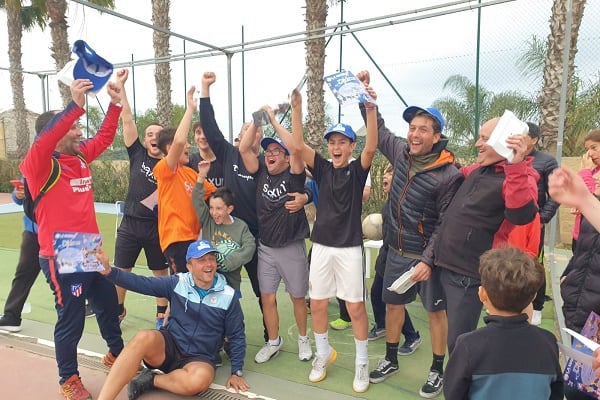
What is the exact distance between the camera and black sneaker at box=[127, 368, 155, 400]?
287cm

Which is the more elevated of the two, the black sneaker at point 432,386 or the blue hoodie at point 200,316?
the blue hoodie at point 200,316

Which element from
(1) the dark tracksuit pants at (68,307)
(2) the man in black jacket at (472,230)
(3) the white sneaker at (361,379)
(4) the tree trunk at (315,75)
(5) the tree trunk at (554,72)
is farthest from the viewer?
(4) the tree trunk at (315,75)

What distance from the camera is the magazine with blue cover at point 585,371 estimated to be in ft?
6.65

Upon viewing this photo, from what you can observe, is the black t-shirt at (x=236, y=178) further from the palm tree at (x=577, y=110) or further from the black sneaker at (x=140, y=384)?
the palm tree at (x=577, y=110)

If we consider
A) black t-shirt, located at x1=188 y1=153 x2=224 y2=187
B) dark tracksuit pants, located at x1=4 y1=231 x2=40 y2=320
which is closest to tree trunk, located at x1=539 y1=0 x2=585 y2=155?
black t-shirt, located at x1=188 y1=153 x2=224 y2=187

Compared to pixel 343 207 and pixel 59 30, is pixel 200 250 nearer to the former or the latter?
pixel 343 207

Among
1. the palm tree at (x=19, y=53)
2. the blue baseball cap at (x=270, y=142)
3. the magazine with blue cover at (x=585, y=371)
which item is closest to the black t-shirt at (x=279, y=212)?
the blue baseball cap at (x=270, y=142)

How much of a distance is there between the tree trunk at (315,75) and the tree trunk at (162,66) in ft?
14.9

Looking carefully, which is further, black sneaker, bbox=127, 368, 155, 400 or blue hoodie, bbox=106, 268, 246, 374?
blue hoodie, bbox=106, 268, 246, 374

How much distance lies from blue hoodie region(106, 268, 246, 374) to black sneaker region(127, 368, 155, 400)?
0.87 ft

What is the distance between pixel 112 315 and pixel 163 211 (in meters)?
0.83

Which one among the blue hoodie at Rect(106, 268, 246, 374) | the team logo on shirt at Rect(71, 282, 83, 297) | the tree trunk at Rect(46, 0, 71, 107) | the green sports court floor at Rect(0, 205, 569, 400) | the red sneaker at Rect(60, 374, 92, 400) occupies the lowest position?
the green sports court floor at Rect(0, 205, 569, 400)

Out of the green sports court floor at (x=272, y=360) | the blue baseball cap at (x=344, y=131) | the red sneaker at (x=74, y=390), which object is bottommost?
the green sports court floor at (x=272, y=360)

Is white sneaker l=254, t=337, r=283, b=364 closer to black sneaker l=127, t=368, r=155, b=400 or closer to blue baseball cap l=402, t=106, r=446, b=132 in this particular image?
black sneaker l=127, t=368, r=155, b=400
